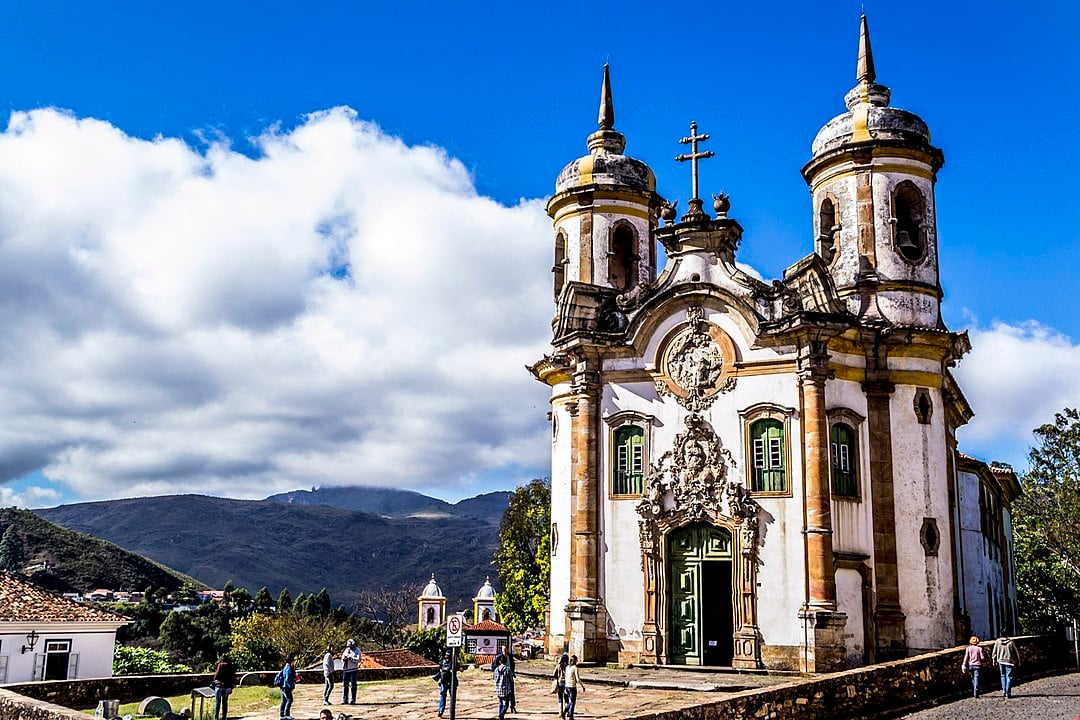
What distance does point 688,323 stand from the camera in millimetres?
27156

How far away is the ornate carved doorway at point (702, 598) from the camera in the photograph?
84.7 ft

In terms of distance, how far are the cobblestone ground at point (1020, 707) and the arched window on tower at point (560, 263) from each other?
16068 millimetres

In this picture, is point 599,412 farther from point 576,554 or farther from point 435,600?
point 435,600

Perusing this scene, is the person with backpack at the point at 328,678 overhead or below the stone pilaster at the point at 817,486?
below

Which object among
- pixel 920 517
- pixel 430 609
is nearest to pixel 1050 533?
pixel 920 517

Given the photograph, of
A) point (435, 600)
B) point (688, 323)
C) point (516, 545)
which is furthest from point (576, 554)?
point (435, 600)

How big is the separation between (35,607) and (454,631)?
21.3 m

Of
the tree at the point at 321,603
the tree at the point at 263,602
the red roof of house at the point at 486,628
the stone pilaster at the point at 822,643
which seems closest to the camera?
the stone pilaster at the point at 822,643

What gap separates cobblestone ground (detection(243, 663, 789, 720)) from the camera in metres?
19.4

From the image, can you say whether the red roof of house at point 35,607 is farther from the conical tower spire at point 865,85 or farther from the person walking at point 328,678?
the conical tower spire at point 865,85

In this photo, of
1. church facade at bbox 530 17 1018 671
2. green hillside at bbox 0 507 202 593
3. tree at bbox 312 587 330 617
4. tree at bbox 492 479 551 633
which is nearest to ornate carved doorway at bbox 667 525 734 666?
church facade at bbox 530 17 1018 671

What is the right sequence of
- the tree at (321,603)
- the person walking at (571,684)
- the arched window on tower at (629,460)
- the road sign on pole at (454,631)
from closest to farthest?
the road sign on pole at (454,631) → the person walking at (571,684) → the arched window on tower at (629,460) → the tree at (321,603)

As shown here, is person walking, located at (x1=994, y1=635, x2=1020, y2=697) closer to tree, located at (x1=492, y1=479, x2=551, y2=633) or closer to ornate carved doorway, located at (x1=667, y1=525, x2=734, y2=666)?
ornate carved doorway, located at (x1=667, y1=525, x2=734, y2=666)

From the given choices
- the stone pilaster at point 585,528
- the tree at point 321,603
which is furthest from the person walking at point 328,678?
the tree at point 321,603
